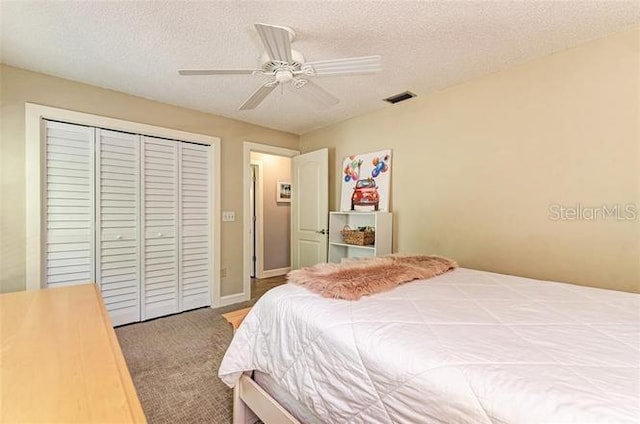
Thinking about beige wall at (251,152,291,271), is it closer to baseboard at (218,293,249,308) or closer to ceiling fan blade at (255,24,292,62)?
baseboard at (218,293,249,308)

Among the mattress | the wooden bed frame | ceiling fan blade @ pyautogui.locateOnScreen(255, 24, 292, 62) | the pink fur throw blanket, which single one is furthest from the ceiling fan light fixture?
the mattress

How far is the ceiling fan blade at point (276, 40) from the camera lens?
1.32m

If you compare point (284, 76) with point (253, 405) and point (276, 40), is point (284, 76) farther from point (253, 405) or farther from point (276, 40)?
point (253, 405)

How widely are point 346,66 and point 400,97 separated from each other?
146cm

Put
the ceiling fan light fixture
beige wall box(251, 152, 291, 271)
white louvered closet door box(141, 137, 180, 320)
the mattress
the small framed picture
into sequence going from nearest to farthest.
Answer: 1. the mattress
2. the ceiling fan light fixture
3. white louvered closet door box(141, 137, 180, 320)
4. beige wall box(251, 152, 291, 271)
5. the small framed picture

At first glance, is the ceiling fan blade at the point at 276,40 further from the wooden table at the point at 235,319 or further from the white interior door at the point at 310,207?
the white interior door at the point at 310,207

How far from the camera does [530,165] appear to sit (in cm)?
218

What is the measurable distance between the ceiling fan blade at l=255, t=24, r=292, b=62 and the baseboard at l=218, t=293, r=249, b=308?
2.80m

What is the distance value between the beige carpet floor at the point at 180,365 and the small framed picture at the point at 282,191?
2.33m

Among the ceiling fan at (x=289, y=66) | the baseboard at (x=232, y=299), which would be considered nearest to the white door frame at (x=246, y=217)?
the baseboard at (x=232, y=299)

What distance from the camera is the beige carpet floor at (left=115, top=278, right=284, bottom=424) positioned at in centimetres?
168

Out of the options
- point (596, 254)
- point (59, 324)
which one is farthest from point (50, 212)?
point (596, 254)

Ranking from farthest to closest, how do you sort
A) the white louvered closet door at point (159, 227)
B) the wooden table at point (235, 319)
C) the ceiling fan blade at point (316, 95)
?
the white louvered closet door at point (159, 227) < the ceiling fan blade at point (316, 95) < the wooden table at point (235, 319)

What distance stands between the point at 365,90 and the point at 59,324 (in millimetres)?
2640
